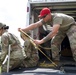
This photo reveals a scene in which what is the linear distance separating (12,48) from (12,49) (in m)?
0.02

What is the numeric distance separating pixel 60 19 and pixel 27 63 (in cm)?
115

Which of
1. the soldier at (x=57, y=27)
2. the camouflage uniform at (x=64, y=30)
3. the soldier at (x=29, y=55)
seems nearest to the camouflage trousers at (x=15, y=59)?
the soldier at (x=29, y=55)

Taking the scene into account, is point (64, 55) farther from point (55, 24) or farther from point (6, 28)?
point (6, 28)

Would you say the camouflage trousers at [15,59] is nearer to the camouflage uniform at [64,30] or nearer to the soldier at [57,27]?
the soldier at [57,27]

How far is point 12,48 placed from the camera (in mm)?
4938

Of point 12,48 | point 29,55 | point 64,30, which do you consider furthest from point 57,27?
point 12,48

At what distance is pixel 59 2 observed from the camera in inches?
238

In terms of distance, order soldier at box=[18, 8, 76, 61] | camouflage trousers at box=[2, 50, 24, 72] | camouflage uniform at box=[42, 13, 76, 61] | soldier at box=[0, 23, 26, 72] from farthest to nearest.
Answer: camouflage uniform at box=[42, 13, 76, 61]
soldier at box=[18, 8, 76, 61]
camouflage trousers at box=[2, 50, 24, 72]
soldier at box=[0, 23, 26, 72]

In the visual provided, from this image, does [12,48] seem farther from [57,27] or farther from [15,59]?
[57,27]

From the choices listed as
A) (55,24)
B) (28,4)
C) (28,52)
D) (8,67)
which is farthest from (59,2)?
A: (8,67)

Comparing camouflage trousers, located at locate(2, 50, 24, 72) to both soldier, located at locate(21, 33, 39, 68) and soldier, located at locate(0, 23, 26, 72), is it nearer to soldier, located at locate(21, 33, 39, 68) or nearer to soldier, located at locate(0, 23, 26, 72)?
soldier, located at locate(0, 23, 26, 72)

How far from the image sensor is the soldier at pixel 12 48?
473 centimetres

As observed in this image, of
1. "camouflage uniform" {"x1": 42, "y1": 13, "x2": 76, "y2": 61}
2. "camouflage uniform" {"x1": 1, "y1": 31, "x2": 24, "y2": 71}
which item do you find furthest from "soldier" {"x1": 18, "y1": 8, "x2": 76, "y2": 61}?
"camouflage uniform" {"x1": 1, "y1": 31, "x2": 24, "y2": 71}

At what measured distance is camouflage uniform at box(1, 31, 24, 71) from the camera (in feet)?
15.5
